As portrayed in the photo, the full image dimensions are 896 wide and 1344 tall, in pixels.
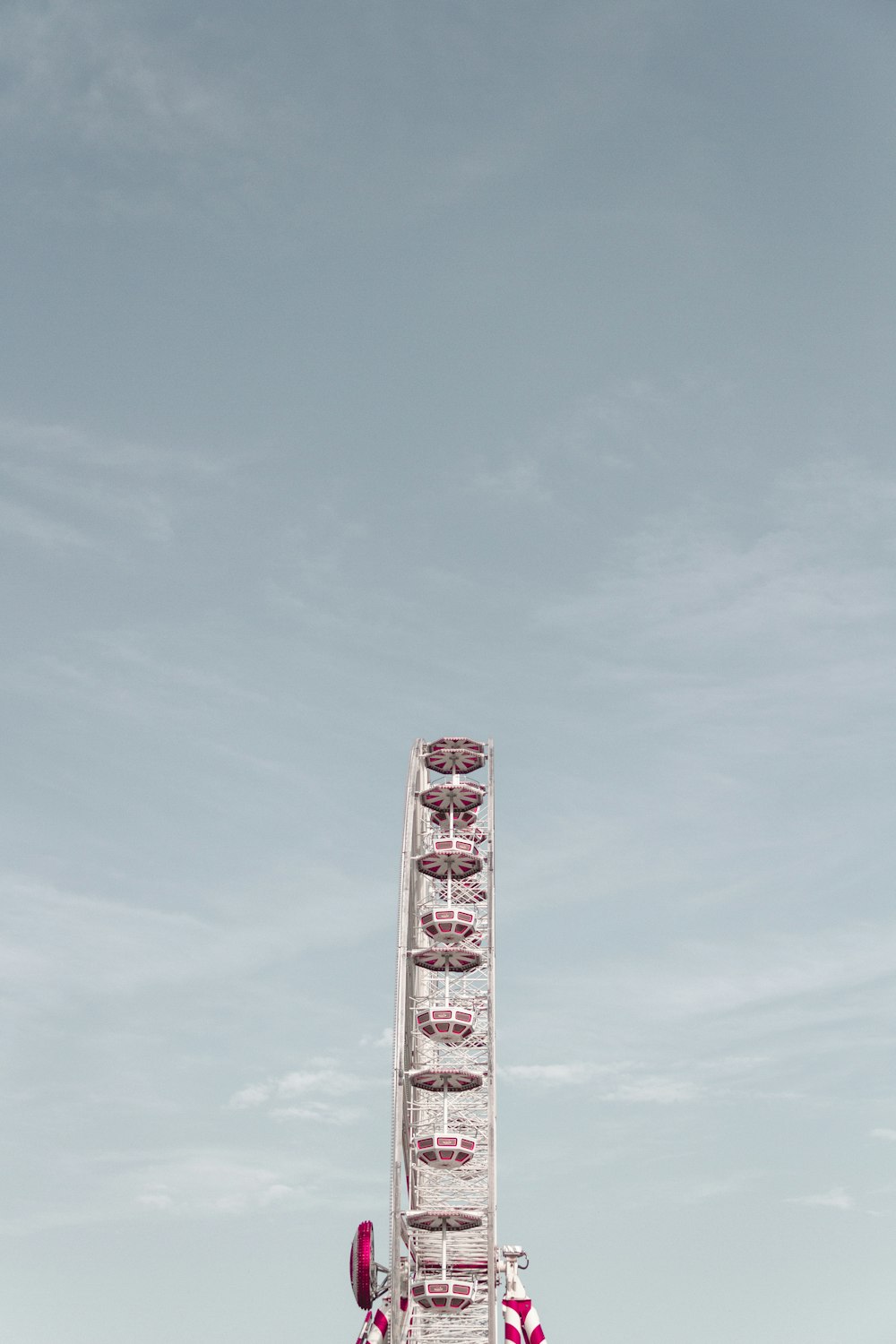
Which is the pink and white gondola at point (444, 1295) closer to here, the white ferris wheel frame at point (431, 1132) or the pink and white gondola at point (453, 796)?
the white ferris wheel frame at point (431, 1132)

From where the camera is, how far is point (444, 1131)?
96625mm

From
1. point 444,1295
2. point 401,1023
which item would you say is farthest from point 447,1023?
point 444,1295

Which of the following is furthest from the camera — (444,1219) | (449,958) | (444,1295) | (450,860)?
(450,860)

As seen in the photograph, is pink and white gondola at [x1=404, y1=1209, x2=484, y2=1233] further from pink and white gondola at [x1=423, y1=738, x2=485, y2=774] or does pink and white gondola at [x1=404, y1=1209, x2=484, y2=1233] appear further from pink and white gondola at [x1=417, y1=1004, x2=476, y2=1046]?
pink and white gondola at [x1=423, y1=738, x2=485, y2=774]

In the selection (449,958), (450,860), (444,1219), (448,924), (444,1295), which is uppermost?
(450,860)

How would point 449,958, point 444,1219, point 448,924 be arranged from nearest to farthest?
1. point 444,1219
2. point 449,958
3. point 448,924

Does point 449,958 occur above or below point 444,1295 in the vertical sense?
above

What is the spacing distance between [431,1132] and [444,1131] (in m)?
1.10

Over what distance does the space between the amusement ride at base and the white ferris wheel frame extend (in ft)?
0.27

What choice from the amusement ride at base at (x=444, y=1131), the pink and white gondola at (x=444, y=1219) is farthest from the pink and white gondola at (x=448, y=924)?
the pink and white gondola at (x=444, y=1219)

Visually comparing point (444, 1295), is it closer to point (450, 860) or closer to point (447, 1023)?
point (447, 1023)

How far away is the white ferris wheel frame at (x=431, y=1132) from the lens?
309ft

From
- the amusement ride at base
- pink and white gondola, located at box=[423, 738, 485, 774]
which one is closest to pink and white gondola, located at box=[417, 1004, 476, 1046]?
the amusement ride at base

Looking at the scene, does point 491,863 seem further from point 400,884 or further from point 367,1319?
point 367,1319
